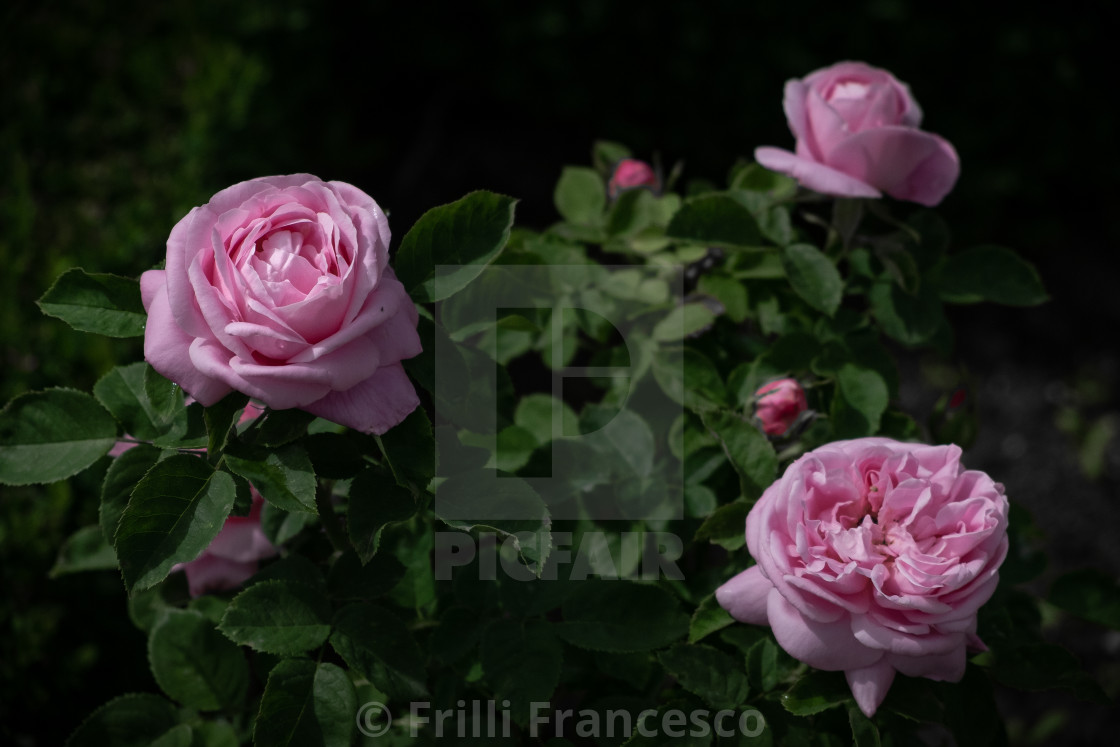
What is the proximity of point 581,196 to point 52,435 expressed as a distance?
0.81 m

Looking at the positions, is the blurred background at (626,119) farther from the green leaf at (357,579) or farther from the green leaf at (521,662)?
the green leaf at (521,662)

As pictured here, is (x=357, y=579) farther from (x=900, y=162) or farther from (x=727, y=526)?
(x=900, y=162)

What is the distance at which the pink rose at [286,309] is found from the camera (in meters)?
0.73

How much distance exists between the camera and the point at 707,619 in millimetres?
969

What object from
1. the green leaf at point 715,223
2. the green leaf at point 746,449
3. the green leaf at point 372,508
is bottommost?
the green leaf at point 746,449

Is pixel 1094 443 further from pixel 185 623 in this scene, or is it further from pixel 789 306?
pixel 185 623

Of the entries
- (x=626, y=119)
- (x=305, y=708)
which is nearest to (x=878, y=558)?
(x=305, y=708)

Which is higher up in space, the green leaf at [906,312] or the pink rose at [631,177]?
the pink rose at [631,177]

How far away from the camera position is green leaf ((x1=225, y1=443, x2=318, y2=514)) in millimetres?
772

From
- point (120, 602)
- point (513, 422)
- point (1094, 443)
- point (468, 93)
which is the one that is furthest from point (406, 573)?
point (468, 93)

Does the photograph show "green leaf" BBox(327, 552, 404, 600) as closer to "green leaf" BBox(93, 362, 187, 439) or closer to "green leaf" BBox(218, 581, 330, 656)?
"green leaf" BBox(218, 581, 330, 656)

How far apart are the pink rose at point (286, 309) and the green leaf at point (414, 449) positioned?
0.16ft

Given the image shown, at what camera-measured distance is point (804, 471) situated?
872 mm

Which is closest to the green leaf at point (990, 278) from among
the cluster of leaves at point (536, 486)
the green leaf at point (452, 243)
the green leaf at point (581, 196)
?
the cluster of leaves at point (536, 486)
